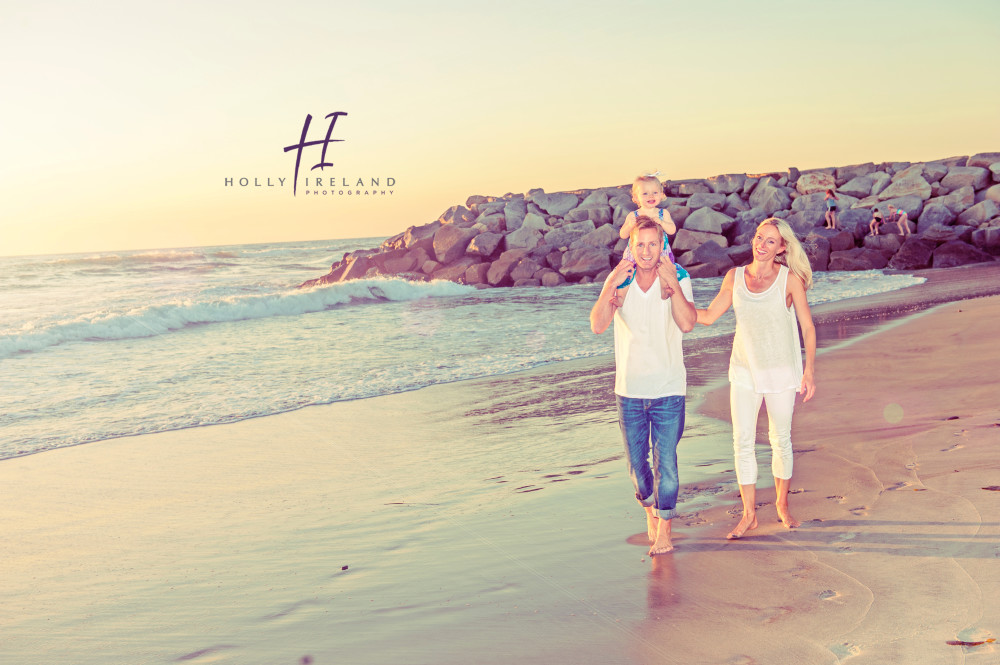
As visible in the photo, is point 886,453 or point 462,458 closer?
point 886,453

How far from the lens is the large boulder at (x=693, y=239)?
26438 mm

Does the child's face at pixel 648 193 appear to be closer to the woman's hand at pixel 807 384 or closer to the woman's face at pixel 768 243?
the woman's face at pixel 768 243

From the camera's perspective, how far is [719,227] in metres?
27.4

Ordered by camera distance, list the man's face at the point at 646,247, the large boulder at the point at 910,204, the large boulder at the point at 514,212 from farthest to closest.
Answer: the large boulder at the point at 514,212 < the large boulder at the point at 910,204 < the man's face at the point at 646,247

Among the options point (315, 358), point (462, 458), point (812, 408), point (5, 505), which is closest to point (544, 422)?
point (462, 458)

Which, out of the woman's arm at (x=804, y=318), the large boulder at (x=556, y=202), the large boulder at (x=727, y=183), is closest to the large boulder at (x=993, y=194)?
the large boulder at (x=727, y=183)

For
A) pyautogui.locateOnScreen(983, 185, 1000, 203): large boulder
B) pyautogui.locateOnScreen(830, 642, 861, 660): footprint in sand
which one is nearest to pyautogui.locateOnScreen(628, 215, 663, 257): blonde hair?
pyautogui.locateOnScreen(830, 642, 861, 660): footprint in sand

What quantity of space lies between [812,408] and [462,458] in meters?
3.05

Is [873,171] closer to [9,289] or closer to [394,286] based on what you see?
[394,286]

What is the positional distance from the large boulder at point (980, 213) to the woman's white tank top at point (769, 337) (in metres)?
26.4

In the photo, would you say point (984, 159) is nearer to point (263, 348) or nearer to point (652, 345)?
point (263, 348)

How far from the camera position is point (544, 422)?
711cm

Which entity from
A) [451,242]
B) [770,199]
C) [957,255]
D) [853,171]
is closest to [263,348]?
[451,242]

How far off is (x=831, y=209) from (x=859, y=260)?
17.6ft
